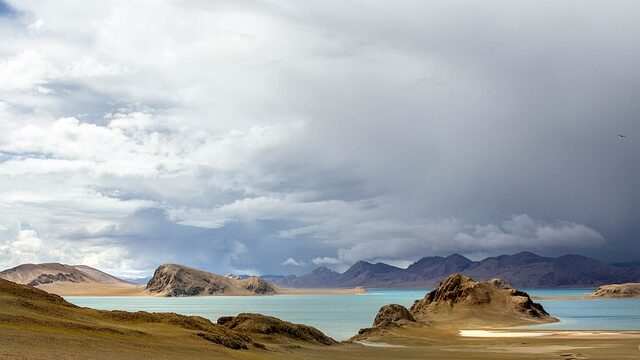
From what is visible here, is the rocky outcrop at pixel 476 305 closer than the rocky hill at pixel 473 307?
No

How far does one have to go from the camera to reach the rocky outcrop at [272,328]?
70.1m

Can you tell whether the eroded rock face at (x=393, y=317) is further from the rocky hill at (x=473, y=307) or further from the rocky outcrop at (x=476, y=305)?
the rocky outcrop at (x=476, y=305)

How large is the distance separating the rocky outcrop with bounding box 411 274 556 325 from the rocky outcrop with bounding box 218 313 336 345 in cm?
6778

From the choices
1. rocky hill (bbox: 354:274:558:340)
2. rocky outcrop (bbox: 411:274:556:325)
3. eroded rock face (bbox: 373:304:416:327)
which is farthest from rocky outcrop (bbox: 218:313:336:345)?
rocky outcrop (bbox: 411:274:556:325)

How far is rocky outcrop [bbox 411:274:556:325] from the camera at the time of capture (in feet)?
457

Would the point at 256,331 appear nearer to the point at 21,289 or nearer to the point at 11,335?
the point at 21,289

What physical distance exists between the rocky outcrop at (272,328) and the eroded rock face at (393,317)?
2741 cm

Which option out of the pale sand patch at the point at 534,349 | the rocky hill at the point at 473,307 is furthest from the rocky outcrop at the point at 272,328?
the rocky hill at the point at 473,307

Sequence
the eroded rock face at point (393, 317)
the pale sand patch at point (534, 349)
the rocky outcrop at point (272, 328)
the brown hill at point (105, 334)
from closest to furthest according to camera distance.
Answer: the brown hill at point (105, 334), the pale sand patch at point (534, 349), the rocky outcrop at point (272, 328), the eroded rock face at point (393, 317)

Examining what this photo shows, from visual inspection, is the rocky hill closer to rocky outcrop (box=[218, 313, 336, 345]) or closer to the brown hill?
rocky outcrop (box=[218, 313, 336, 345])

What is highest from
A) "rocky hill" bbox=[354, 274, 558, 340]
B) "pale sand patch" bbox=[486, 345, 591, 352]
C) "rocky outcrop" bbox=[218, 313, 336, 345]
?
"rocky hill" bbox=[354, 274, 558, 340]

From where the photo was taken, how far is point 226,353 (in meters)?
51.1

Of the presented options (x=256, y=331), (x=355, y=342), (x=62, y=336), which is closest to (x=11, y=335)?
(x=62, y=336)

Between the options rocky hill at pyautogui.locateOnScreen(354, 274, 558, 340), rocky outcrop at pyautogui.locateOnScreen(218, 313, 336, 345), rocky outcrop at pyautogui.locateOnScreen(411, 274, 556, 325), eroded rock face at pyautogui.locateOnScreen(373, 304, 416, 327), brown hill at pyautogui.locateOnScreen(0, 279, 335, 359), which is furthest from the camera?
rocky outcrop at pyautogui.locateOnScreen(411, 274, 556, 325)
